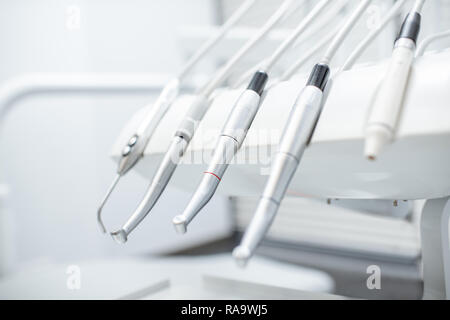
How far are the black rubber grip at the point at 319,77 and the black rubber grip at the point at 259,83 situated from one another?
6 centimetres

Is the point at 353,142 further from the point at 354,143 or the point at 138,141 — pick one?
the point at 138,141

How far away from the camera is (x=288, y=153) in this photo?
10.6 inches

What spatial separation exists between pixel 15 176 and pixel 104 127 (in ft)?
1.07

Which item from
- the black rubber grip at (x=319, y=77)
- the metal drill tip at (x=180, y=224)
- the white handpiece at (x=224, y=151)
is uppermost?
the black rubber grip at (x=319, y=77)

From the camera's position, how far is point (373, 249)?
1.48m

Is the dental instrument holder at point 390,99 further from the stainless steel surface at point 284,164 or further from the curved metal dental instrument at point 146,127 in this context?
the curved metal dental instrument at point 146,127

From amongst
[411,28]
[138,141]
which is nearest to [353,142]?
[411,28]

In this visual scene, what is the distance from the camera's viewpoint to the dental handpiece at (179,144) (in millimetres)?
355

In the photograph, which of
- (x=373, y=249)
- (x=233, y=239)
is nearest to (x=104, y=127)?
(x=233, y=239)

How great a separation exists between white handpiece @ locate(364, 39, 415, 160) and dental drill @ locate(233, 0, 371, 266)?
1.7 inches

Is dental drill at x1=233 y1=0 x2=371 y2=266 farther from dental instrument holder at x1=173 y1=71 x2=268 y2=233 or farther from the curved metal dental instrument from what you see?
the curved metal dental instrument

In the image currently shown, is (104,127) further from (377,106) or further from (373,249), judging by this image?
(377,106)

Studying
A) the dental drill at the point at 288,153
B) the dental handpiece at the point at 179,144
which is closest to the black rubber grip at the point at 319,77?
the dental drill at the point at 288,153
